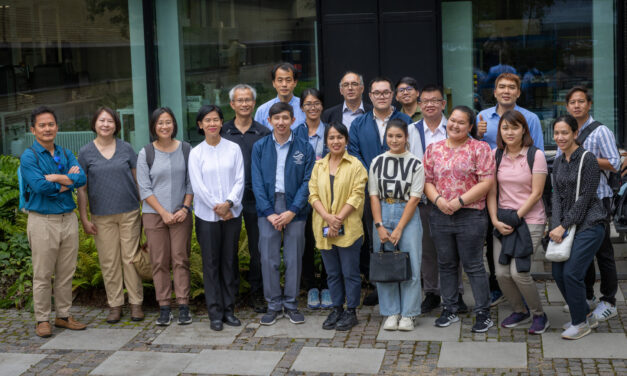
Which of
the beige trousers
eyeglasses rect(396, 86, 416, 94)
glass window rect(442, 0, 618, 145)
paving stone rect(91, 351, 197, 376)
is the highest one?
glass window rect(442, 0, 618, 145)

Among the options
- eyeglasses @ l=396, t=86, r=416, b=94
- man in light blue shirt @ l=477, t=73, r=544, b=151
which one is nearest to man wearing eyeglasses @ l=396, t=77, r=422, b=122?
eyeglasses @ l=396, t=86, r=416, b=94

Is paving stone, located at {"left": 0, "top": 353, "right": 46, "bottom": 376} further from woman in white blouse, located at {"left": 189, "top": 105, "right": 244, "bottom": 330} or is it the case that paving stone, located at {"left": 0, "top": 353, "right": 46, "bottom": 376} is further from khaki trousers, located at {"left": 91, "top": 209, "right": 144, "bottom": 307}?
woman in white blouse, located at {"left": 189, "top": 105, "right": 244, "bottom": 330}

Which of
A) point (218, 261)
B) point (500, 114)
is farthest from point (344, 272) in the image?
point (500, 114)

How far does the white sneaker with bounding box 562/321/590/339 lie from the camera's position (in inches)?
265

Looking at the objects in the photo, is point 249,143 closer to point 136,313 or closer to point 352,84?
point 352,84

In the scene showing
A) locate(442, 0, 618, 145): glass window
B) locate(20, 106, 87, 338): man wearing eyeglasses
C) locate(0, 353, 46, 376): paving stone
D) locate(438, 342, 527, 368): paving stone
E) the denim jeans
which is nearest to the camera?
locate(438, 342, 527, 368): paving stone

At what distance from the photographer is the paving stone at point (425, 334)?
695 cm

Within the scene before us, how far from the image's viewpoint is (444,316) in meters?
7.26

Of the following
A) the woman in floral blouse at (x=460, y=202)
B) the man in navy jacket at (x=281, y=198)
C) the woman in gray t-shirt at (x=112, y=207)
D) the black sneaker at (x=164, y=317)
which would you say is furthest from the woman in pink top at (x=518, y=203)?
the woman in gray t-shirt at (x=112, y=207)

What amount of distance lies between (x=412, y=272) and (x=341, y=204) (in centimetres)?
84

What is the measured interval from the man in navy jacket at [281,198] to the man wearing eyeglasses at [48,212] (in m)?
1.60

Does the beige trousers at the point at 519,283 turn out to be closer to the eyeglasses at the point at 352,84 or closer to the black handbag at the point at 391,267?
the black handbag at the point at 391,267

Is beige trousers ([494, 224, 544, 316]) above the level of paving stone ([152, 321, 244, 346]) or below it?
above

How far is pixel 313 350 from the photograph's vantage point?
22.3 ft
